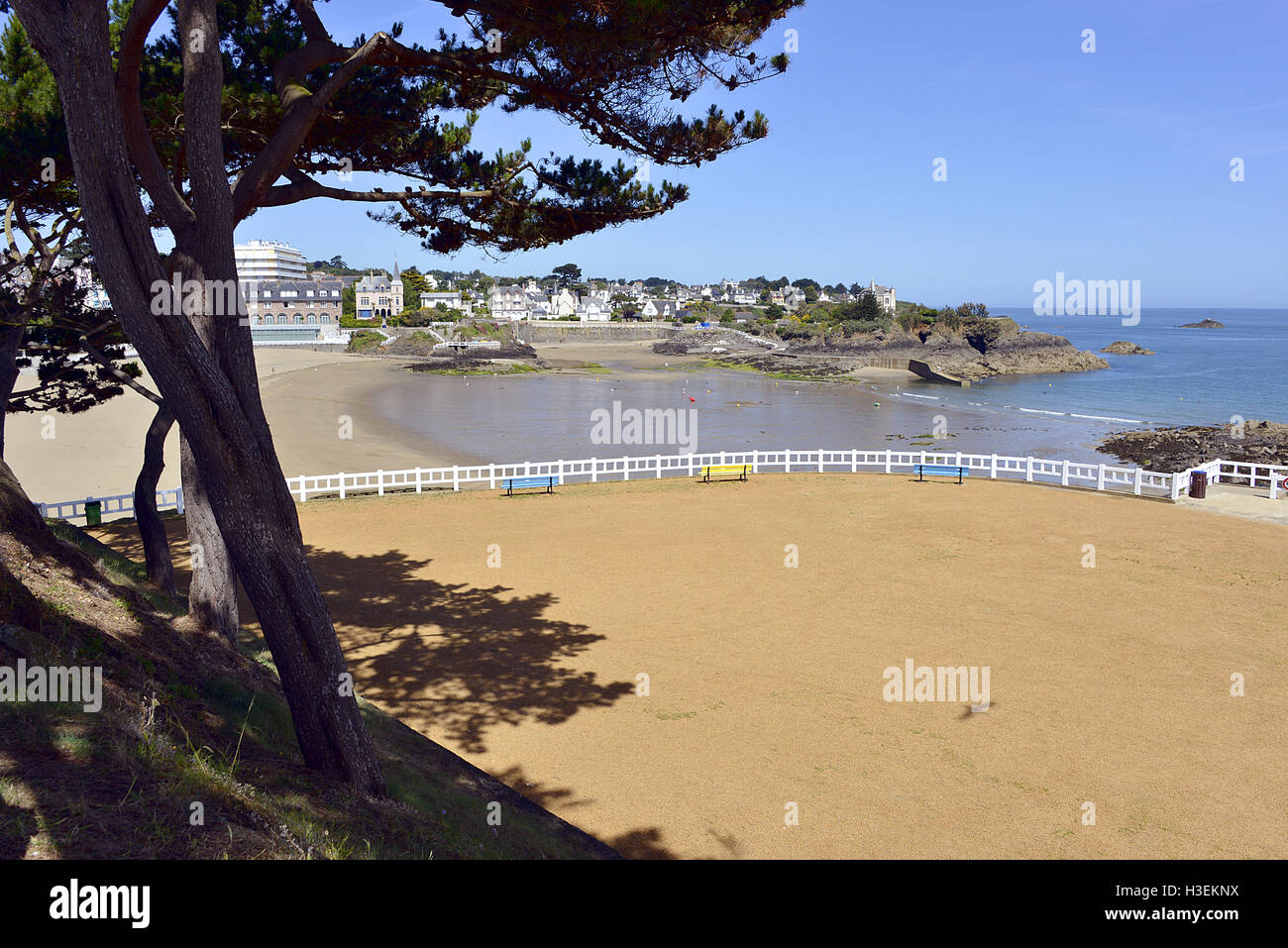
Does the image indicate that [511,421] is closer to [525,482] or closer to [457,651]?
[525,482]

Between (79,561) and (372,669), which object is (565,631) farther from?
(79,561)

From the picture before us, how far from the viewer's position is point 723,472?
24.8 metres

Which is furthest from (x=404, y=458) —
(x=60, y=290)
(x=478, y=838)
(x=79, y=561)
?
(x=478, y=838)

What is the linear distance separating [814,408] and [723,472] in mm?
31401

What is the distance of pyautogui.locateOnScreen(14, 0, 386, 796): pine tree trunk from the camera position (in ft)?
17.1

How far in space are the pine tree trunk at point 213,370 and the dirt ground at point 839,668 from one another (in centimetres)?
272

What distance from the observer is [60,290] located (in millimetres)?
11688

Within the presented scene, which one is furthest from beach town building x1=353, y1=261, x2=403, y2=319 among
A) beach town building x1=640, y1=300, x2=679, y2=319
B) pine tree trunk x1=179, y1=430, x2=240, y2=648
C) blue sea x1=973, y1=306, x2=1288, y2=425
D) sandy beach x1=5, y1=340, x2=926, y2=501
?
pine tree trunk x1=179, y1=430, x2=240, y2=648

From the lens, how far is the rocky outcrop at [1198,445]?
115ft

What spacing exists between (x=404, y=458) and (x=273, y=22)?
2462 cm

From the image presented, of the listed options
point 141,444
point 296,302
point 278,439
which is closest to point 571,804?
point 278,439

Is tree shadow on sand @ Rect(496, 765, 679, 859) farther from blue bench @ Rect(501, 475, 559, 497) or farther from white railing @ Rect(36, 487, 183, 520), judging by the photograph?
white railing @ Rect(36, 487, 183, 520)

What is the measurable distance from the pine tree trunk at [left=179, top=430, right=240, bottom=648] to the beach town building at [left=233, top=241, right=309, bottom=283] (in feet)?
523
